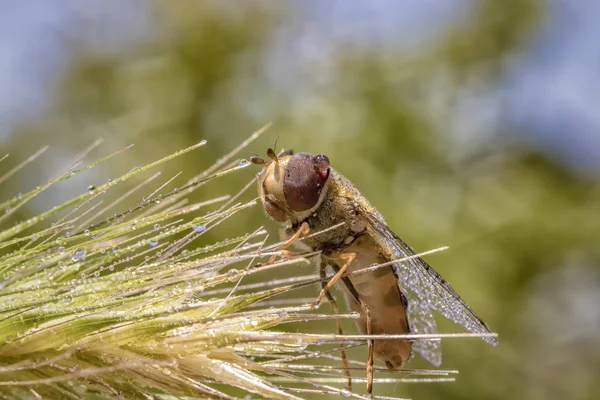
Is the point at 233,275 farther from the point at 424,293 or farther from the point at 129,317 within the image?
the point at 424,293

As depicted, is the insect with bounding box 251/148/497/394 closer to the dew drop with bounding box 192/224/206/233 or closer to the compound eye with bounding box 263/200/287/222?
the compound eye with bounding box 263/200/287/222

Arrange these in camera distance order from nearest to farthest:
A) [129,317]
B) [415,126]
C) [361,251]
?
[129,317], [361,251], [415,126]

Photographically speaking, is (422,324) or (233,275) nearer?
(233,275)

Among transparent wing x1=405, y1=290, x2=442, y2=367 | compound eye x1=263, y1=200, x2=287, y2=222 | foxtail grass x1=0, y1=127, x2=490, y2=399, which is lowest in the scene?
foxtail grass x1=0, y1=127, x2=490, y2=399

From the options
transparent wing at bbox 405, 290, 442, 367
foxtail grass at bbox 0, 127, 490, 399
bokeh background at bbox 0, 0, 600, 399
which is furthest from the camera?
bokeh background at bbox 0, 0, 600, 399

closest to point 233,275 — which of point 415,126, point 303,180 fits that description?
point 303,180

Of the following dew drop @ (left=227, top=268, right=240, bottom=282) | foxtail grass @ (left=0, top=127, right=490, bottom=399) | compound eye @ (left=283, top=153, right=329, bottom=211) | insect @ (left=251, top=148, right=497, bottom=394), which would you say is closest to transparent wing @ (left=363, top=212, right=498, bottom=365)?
insect @ (left=251, top=148, right=497, bottom=394)

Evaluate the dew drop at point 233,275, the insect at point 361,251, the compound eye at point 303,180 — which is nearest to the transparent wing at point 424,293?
the insect at point 361,251

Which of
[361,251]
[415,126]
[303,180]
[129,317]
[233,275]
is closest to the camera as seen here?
[129,317]

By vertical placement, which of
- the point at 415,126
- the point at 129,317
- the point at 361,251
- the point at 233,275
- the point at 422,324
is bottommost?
the point at 129,317
